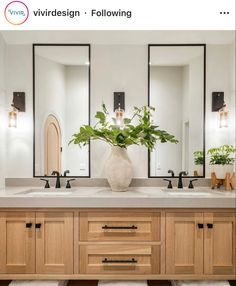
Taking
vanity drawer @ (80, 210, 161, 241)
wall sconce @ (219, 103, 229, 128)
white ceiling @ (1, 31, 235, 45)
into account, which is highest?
white ceiling @ (1, 31, 235, 45)

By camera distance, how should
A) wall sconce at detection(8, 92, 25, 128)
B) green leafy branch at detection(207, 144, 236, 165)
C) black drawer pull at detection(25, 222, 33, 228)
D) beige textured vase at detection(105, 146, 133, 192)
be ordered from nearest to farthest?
black drawer pull at detection(25, 222, 33, 228) → beige textured vase at detection(105, 146, 133, 192) → green leafy branch at detection(207, 144, 236, 165) → wall sconce at detection(8, 92, 25, 128)

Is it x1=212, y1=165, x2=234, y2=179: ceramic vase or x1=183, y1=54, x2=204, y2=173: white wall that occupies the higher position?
x1=183, y1=54, x2=204, y2=173: white wall

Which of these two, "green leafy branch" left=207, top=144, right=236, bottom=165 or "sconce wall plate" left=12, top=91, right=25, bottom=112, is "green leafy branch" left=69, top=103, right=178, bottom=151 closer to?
"green leafy branch" left=207, top=144, right=236, bottom=165

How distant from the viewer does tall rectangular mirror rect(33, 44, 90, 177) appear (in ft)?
8.34

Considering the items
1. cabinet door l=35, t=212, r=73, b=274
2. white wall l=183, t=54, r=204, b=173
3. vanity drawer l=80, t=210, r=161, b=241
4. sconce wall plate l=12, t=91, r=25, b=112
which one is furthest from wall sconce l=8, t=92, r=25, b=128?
white wall l=183, t=54, r=204, b=173

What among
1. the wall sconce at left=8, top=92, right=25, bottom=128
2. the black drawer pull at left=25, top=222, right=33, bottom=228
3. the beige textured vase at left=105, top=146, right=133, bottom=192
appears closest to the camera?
the black drawer pull at left=25, top=222, right=33, bottom=228

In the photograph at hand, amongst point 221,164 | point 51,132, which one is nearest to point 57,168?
point 51,132

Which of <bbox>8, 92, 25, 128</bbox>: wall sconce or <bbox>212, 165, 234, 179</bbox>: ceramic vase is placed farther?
<bbox>8, 92, 25, 128</bbox>: wall sconce

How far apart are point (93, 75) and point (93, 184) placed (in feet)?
3.22

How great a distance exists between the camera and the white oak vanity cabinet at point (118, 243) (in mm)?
2010

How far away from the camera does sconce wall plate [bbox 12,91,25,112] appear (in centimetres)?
255

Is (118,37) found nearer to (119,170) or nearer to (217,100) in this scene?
(217,100)
